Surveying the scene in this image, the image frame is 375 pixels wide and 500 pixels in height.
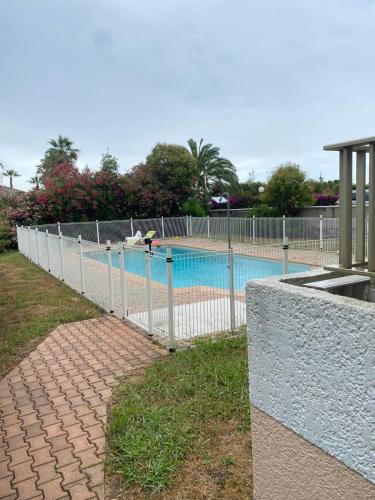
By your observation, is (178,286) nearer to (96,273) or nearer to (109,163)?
(96,273)

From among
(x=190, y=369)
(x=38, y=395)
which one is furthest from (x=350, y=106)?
(x=38, y=395)

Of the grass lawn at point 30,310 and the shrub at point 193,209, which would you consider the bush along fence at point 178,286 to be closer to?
the grass lawn at point 30,310

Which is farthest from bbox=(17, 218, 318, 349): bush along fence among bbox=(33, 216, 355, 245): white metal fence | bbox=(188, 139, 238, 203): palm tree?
bbox=(188, 139, 238, 203): palm tree

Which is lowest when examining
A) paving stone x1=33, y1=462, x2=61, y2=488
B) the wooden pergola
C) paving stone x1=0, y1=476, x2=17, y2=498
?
paving stone x1=0, y1=476, x2=17, y2=498

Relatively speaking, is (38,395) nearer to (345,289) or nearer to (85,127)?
(345,289)

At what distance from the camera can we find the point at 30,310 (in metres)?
7.93

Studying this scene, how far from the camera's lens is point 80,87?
51.5 ft

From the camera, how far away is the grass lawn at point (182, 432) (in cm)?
278

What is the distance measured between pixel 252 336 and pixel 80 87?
16.0 m

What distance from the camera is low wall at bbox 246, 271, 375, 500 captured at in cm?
133

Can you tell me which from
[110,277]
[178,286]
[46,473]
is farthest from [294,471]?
[110,277]

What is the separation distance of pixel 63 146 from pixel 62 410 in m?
41.2

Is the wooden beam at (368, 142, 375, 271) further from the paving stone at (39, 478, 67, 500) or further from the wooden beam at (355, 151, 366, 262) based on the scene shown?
the paving stone at (39, 478, 67, 500)

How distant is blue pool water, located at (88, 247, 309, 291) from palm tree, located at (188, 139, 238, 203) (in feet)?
76.8
